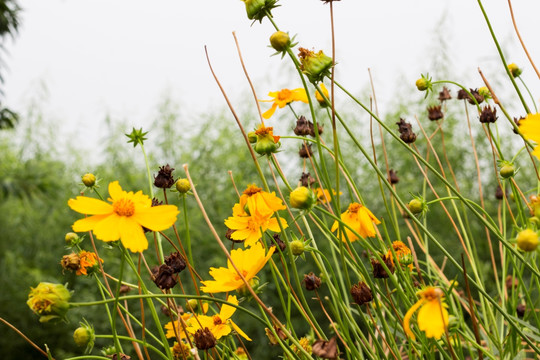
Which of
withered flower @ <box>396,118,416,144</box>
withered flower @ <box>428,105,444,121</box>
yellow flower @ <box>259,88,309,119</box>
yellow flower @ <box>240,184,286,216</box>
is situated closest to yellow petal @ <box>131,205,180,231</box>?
yellow flower @ <box>240,184,286,216</box>

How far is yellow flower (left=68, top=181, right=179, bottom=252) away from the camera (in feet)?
1.18

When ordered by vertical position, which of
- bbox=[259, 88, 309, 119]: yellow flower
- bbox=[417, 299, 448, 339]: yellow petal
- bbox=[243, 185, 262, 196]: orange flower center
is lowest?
bbox=[417, 299, 448, 339]: yellow petal

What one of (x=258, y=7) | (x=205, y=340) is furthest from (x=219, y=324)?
(x=258, y=7)

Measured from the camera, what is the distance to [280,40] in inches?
16.0

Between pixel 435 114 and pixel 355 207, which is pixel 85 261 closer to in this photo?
pixel 355 207

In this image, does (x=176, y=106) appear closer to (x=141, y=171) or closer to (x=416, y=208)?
(x=141, y=171)

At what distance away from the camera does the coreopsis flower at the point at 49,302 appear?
1.09 feet

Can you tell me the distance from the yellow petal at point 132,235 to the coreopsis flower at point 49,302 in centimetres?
5

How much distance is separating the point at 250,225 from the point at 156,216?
0.13 metres

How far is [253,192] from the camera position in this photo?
48 cm

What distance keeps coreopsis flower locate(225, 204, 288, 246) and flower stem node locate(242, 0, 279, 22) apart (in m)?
0.17

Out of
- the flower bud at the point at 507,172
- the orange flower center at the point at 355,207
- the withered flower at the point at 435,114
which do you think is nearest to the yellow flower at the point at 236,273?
the orange flower center at the point at 355,207

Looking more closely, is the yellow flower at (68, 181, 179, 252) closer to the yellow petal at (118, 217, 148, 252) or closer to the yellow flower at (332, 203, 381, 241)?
the yellow petal at (118, 217, 148, 252)

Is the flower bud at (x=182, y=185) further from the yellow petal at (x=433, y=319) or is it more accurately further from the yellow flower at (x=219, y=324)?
the yellow petal at (x=433, y=319)
